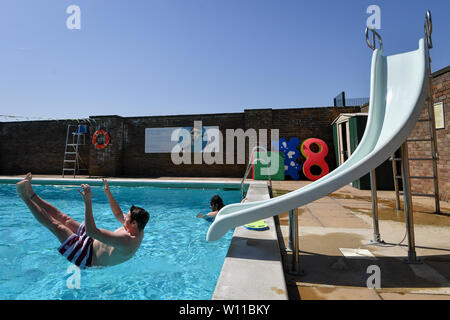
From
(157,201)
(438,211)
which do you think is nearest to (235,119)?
(157,201)

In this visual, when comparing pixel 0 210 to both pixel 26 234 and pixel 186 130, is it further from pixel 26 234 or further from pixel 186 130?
pixel 186 130

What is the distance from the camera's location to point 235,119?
10.9 metres

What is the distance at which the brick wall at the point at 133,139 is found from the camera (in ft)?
33.4

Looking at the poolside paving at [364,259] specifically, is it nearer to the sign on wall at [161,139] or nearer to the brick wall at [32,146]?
the sign on wall at [161,139]

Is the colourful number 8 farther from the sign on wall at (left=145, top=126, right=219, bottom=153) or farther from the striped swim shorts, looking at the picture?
the striped swim shorts

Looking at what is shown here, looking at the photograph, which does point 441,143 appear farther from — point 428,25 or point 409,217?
point 409,217

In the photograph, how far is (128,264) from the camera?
2916 millimetres

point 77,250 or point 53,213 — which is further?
point 53,213

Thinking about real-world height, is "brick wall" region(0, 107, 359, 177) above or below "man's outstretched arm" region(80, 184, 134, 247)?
above

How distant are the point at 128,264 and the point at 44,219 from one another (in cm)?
117

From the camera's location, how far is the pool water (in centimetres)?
237

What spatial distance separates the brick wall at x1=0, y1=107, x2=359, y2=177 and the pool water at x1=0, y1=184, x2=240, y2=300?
5444mm

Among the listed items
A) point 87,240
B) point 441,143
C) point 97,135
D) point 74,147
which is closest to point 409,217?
point 87,240

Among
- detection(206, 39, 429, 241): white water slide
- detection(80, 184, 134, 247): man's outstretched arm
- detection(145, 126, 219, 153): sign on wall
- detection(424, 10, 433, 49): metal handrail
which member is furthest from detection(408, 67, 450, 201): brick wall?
detection(145, 126, 219, 153): sign on wall
